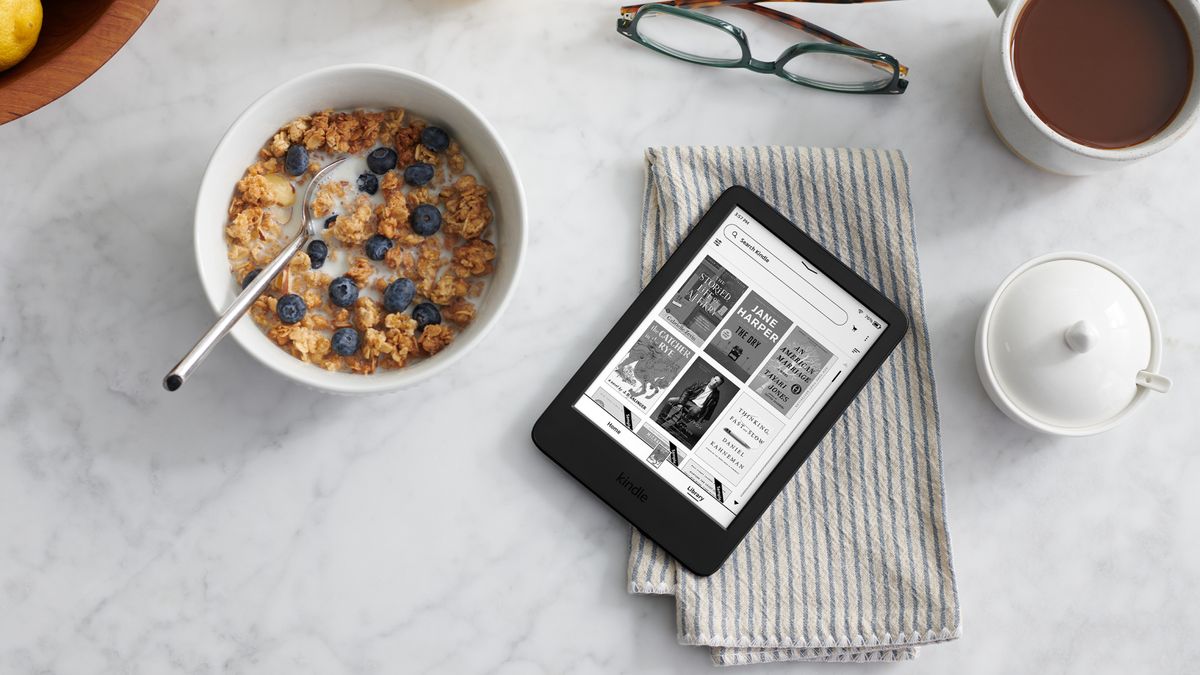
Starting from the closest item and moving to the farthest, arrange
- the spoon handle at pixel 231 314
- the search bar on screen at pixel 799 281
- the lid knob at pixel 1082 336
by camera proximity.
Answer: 1. the spoon handle at pixel 231 314
2. the lid knob at pixel 1082 336
3. the search bar on screen at pixel 799 281

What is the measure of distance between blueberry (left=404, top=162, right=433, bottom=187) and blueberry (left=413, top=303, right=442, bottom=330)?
12cm

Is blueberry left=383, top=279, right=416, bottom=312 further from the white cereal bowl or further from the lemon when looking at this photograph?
the lemon

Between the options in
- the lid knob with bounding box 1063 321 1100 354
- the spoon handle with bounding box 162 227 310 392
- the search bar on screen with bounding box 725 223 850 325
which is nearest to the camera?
the spoon handle with bounding box 162 227 310 392

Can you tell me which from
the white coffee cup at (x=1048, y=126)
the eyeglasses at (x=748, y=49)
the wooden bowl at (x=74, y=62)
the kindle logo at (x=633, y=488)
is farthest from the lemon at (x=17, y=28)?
the white coffee cup at (x=1048, y=126)

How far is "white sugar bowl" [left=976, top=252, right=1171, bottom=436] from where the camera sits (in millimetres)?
851

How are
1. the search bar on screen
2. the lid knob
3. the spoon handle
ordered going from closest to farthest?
the spoon handle < the lid knob < the search bar on screen

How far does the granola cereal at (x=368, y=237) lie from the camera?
85 cm

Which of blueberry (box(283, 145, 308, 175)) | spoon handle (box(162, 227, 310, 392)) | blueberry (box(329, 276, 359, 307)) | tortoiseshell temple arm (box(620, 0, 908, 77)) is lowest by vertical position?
blueberry (box(329, 276, 359, 307))

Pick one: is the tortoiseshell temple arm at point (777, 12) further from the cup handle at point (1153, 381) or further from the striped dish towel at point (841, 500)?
the cup handle at point (1153, 381)

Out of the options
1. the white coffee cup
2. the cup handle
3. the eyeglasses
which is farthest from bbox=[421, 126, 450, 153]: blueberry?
the cup handle

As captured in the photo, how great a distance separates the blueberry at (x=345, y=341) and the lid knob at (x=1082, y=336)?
2.07 feet

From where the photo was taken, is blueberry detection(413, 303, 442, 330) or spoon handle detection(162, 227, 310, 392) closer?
spoon handle detection(162, 227, 310, 392)

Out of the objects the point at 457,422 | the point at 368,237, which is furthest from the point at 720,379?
the point at 368,237

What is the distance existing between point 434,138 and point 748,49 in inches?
12.7
